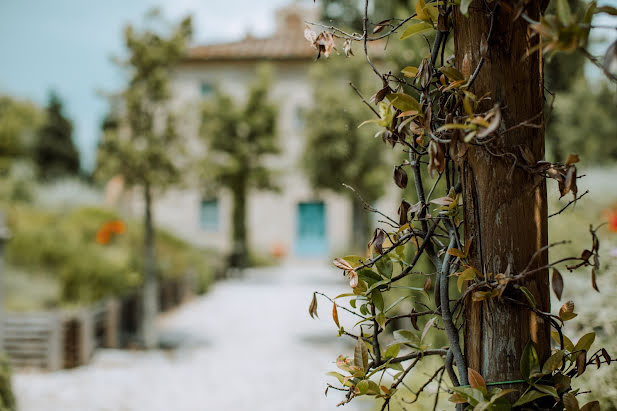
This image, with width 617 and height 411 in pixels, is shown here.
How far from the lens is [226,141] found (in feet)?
49.4

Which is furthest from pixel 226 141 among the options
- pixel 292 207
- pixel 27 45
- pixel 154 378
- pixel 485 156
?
pixel 27 45

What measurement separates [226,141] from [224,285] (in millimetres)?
4043

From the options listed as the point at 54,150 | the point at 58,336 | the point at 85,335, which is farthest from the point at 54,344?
the point at 54,150

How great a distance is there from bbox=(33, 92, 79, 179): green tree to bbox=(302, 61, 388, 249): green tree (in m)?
22.2

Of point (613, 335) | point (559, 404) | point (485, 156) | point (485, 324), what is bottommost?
point (613, 335)

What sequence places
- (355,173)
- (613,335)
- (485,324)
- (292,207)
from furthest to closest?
(292,207)
(355,173)
(613,335)
(485,324)

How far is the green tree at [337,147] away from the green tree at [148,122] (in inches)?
195

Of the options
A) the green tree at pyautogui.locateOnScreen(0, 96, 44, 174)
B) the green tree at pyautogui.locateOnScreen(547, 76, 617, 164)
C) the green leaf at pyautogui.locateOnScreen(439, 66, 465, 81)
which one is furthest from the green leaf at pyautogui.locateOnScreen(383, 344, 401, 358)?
the green tree at pyautogui.locateOnScreen(0, 96, 44, 174)

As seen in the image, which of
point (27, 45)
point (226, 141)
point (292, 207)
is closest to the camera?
point (226, 141)

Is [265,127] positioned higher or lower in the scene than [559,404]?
higher

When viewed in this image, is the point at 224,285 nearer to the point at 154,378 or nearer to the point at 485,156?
the point at 154,378

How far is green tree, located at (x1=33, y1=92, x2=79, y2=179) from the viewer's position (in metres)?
30.3

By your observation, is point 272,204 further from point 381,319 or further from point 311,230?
point 381,319

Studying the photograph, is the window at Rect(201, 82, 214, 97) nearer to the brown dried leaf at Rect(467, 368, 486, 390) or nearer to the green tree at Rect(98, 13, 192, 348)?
the green tree at Rect(98, 13, 192, 348)
